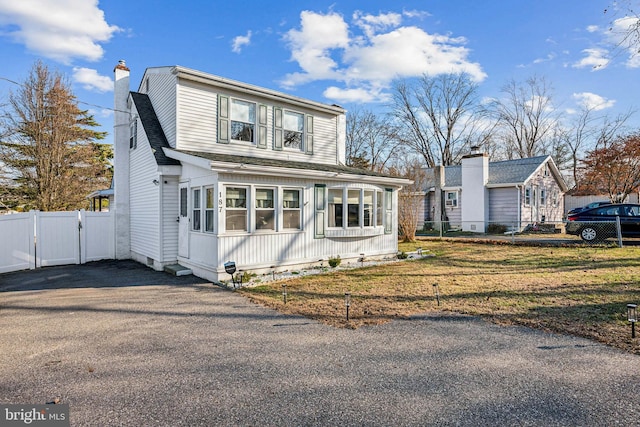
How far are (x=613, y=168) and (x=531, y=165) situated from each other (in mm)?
6017

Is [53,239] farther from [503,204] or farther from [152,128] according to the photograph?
[503,204]

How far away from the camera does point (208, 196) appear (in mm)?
8922

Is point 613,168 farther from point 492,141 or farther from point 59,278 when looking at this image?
point 59,278

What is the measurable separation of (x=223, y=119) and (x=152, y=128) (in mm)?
2332

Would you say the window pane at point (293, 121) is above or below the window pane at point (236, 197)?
above

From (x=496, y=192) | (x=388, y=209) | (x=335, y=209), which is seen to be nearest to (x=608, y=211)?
(x=496, y=192)

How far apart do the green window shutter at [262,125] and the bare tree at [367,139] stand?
20.8 metres

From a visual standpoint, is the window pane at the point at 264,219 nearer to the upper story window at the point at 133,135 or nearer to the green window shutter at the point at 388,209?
the green window shutter at the point at 388,209

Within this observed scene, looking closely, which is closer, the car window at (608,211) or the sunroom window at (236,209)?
the sunroom window at (236,209)

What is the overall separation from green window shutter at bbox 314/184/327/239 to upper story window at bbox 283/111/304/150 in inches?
110

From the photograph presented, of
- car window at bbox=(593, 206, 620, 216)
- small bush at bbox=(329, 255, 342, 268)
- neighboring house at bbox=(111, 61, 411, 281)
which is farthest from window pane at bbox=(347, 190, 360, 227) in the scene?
car window at bbox=(593, 206, 620, 216)

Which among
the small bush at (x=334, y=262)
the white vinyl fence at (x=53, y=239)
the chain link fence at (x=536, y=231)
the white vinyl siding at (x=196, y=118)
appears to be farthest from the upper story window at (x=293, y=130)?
the chain link fence at (x=536, y=231)

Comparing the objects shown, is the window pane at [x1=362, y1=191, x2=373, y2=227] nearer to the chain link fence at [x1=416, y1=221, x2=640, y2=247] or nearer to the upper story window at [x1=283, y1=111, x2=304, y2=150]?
the upper story window at [x1=283, y1=111, x2=304, y2=150]

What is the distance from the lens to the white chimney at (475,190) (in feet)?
75.1
